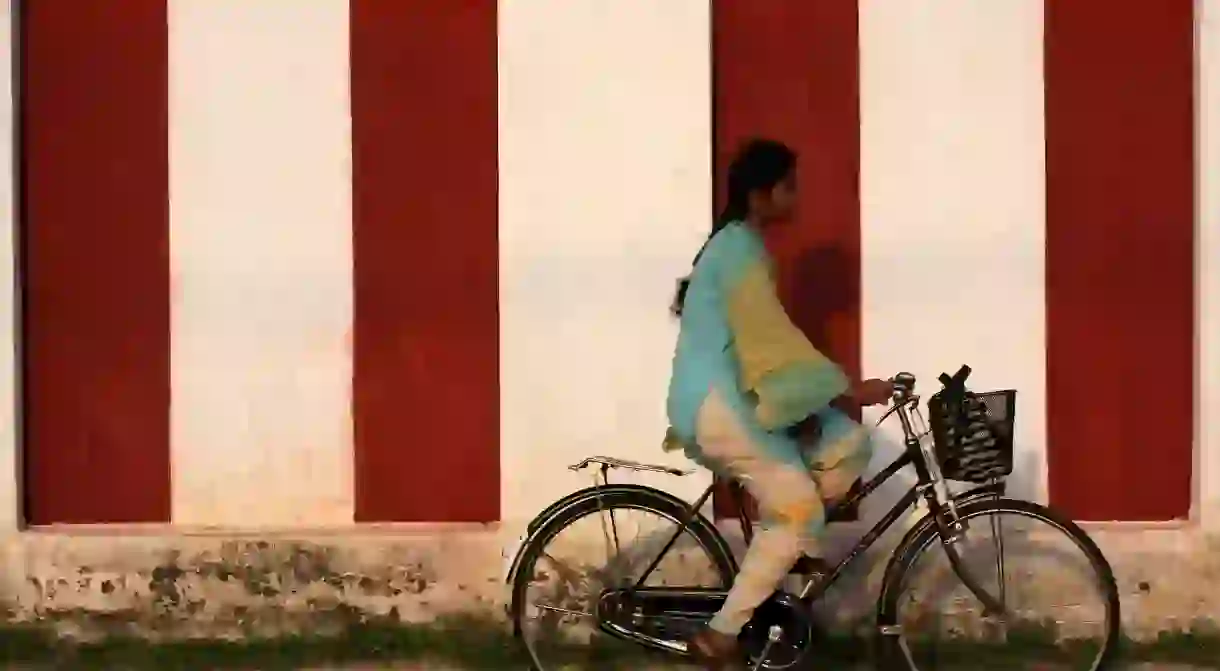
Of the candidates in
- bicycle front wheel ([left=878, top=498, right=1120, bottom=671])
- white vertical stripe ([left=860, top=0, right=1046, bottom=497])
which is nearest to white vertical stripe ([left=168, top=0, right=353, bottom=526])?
white vertical stripe ([left=860, top=0, right=1046, bottom=497])

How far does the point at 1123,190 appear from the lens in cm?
520

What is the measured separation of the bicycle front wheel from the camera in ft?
14.1

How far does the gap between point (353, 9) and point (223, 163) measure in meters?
0.79

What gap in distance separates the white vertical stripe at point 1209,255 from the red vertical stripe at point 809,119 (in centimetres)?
129

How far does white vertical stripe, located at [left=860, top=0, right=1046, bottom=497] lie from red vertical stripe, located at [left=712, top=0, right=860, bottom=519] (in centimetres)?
9

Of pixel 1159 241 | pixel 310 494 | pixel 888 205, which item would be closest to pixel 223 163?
pixel 310 494

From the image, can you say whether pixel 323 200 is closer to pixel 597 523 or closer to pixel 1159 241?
pixel 597 523

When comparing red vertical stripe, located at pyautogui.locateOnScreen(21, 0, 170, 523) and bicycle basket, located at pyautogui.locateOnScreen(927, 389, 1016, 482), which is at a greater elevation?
red vertical stripe, located at pyautogui.locateOnScreen(21, 0, 170, 523)

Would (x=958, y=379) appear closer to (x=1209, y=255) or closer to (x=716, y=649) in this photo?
(x=716, y=649)

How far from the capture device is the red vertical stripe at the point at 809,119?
17.1 ft

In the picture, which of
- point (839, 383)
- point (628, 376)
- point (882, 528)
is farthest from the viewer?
point (628, 376)

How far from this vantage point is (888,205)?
5172mm

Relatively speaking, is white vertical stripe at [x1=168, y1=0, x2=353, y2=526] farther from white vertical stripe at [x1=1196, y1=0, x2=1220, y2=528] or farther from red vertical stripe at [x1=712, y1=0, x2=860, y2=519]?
white vertical stripe at [x1=1196, y1=0, x2=1220, y2=528]

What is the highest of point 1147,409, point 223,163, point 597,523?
point 223,163
